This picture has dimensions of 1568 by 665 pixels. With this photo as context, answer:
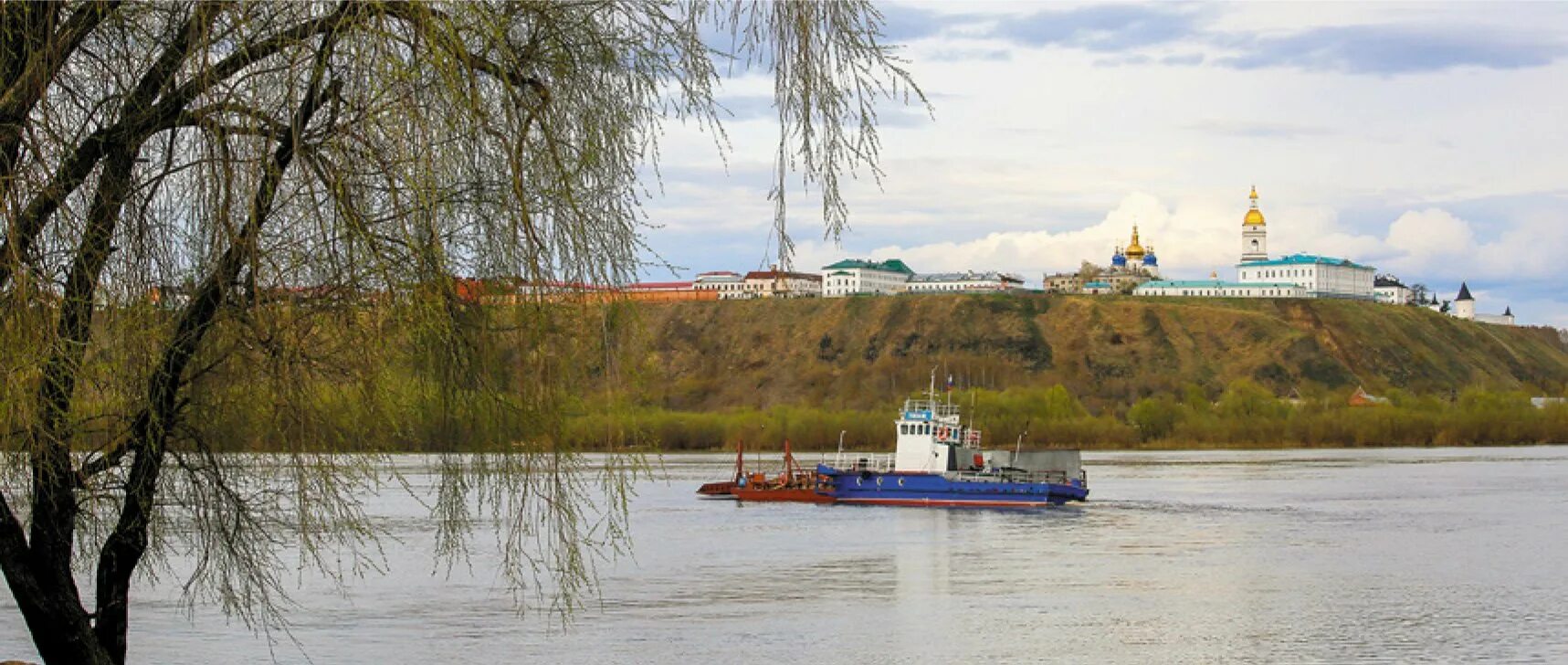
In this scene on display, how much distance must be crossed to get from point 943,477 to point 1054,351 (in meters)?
117

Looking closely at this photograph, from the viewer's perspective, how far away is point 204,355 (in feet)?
31.3

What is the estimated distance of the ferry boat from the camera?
217 ft

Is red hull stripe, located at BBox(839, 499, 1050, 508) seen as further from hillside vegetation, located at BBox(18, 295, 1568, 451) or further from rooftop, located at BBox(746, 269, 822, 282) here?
rooftop, located at BBox(746, 269, 822, 282)

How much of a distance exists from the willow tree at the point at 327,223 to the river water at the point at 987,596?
17.1ft

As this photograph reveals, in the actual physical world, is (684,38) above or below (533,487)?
above

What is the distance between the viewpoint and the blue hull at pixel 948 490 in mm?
65875

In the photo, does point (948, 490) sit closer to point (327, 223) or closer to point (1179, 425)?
point (327, 223)

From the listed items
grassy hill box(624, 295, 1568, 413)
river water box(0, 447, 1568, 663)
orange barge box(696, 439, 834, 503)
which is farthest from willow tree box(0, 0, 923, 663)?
grassy hill box(624, 295, 1568, 413)

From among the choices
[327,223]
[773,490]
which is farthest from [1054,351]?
[327,223]

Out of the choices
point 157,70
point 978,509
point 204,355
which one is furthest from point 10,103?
point 978,509

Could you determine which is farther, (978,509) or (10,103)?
(978,509)

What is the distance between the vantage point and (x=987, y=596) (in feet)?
118

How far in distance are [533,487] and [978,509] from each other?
190 ft

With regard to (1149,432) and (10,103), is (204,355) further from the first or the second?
(1149,432)
